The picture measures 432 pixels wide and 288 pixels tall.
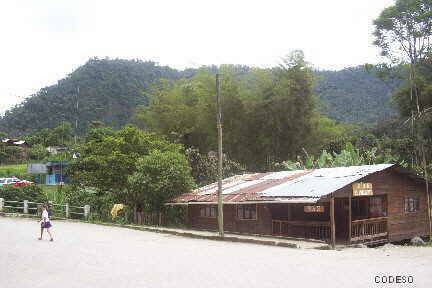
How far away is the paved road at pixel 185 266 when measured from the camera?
10.2 metres

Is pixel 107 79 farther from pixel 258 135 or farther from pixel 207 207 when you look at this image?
pixel 207 207

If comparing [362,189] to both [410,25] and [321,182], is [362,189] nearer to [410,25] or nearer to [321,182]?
[321,182]

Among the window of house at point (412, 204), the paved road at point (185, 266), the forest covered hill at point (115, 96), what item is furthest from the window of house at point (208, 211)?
the forest covered hill at point (115, 96)

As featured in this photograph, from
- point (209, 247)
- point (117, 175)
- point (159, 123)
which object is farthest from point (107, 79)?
point (209, 247)

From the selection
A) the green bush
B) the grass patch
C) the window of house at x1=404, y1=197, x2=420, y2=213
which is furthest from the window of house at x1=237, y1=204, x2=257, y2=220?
the grass patch

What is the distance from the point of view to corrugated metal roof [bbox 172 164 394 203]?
758 inches

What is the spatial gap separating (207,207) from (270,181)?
3822mm

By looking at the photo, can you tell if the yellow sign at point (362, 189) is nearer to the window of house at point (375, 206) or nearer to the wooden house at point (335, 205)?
the wooden house at point (335, 205)

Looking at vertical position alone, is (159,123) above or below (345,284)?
above

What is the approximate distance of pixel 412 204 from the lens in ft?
76.4

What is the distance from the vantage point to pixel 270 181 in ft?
81.6

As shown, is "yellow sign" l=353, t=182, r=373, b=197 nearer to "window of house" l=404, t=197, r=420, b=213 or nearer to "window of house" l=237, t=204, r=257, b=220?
"window of house" l=404, t=197, r=420, b=213

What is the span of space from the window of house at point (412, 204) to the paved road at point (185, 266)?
7537 millimetres

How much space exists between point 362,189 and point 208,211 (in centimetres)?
927
